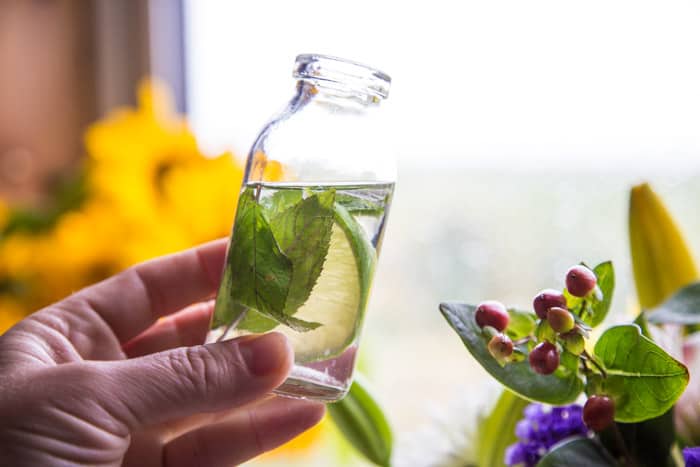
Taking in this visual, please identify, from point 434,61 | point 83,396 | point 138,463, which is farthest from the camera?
point 434,61

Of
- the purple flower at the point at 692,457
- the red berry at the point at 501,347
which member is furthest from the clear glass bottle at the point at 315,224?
the purple flower at the point at 692,457

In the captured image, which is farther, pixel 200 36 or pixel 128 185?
pixel 200 36

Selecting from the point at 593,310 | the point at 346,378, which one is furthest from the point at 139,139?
the point at 593,310

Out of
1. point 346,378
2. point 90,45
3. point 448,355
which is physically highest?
point 90,45

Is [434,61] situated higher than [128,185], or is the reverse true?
[434,61]

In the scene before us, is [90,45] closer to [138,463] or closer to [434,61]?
[434,61]

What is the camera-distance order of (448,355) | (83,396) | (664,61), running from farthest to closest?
(448,355) → (664,61) → (83,396)

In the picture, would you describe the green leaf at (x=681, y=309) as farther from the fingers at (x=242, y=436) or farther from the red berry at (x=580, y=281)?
the fingers at (x=242, y=436)
